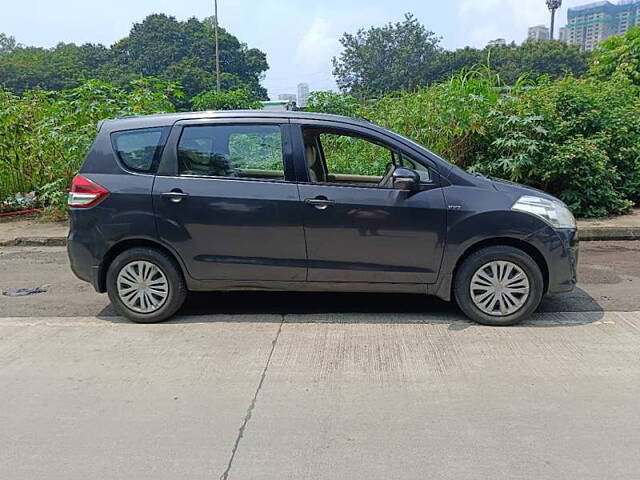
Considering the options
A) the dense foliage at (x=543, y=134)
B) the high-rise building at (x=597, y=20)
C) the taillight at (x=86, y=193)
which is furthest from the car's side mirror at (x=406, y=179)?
the high-rise building at (x=597, y=20)

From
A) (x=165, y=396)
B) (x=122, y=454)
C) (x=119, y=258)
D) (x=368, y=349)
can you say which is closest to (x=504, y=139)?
(x=368, y=349)

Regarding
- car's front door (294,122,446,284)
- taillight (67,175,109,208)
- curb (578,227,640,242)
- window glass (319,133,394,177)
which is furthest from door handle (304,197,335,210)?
curb (578,227,640,242)

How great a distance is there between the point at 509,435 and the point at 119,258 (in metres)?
3.47

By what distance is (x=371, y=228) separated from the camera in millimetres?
4621

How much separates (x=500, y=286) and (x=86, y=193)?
3673 mm

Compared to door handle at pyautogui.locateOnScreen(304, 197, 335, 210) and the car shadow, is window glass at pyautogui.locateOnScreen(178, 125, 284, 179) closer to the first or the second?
door handle at pyautogui.locateOnScreen(304, 197, 335, 210)

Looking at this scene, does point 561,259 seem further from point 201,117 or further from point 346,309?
point 201,117

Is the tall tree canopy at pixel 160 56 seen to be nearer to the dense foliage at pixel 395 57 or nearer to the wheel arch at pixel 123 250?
the dense foliage at pixel 395 57

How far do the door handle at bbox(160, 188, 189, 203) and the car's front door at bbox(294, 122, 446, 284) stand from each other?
1016 millimetres

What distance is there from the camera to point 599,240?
789cm

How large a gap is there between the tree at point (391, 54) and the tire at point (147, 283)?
209 feet

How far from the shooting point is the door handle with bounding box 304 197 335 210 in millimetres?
4613

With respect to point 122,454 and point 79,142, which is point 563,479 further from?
point 79,142

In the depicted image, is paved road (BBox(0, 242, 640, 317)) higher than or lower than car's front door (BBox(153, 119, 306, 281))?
lower
